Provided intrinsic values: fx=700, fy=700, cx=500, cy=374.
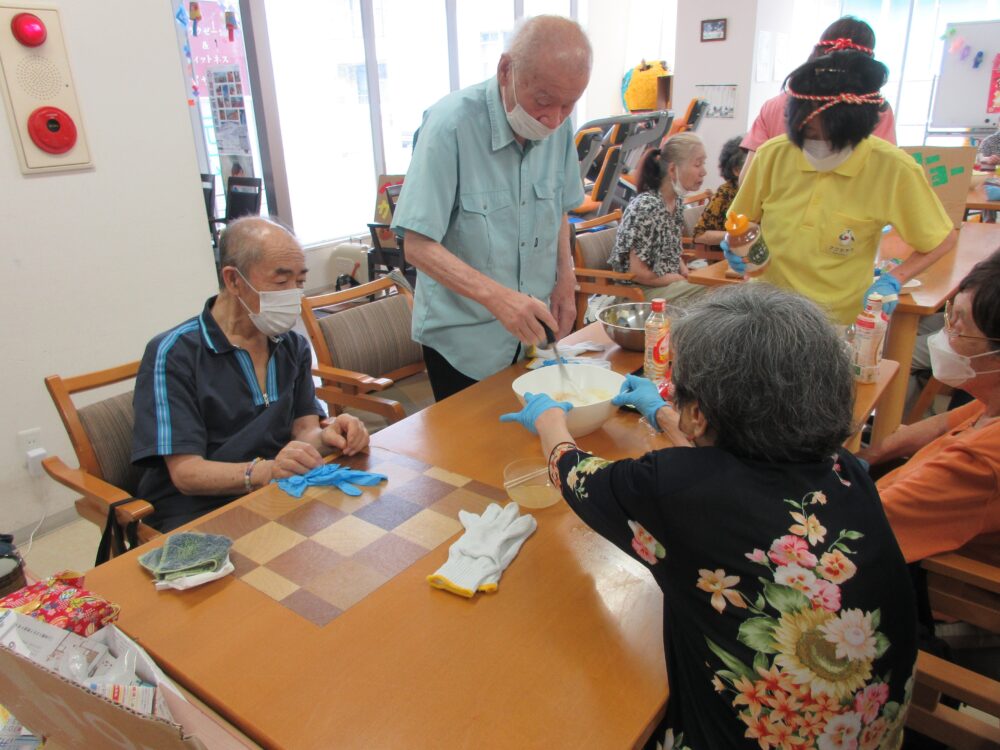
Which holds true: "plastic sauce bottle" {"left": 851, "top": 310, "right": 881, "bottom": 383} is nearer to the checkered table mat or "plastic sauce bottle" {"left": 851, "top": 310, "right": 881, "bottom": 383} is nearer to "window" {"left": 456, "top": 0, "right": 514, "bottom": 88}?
the checkered table mat

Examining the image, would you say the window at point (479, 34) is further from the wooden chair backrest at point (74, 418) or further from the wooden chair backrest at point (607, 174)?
the wooden chair backrest at point (74, 418)

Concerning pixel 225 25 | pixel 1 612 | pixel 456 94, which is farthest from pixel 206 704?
pixel 225 25

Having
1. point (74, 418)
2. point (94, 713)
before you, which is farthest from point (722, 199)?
point (94, 713)

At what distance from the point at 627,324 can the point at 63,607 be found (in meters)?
1.76

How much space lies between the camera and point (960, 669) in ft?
3.71

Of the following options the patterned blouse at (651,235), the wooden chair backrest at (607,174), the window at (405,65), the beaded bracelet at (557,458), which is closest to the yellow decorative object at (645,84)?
the window at (405,65)

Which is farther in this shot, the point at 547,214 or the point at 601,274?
the point at 601,274

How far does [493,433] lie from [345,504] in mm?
414

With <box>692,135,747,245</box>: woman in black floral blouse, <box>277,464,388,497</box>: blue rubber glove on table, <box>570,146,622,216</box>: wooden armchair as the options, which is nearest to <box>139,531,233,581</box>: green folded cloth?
<box>277,464,388,497</box>: blue rubber glove on table

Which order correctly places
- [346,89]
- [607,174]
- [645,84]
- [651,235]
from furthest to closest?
[645,84] → [346,89] → [607,174] → [651,235]

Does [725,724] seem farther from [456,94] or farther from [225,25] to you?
[225,25]

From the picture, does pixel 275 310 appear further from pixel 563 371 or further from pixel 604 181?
pixel 604 181

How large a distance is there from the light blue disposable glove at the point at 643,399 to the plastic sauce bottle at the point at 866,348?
0.64 meters

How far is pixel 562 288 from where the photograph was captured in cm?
214
